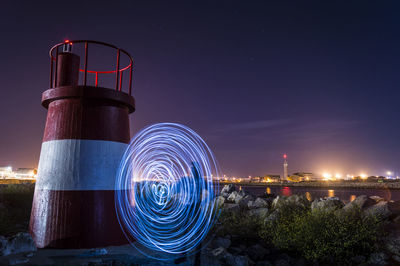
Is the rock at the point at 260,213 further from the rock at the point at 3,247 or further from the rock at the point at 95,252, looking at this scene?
the rock at the point at 3,247

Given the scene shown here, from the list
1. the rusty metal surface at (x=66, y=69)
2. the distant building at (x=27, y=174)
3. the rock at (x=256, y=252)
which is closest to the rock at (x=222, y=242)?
the rock at (x=256, y=252)

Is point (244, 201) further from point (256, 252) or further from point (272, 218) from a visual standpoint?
point (256, 252)

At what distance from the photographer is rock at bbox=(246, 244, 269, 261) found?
9.54 meters

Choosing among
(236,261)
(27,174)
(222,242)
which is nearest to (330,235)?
(236,261)

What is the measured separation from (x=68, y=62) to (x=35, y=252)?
18.1 ft

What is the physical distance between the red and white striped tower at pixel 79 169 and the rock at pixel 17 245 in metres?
0.56

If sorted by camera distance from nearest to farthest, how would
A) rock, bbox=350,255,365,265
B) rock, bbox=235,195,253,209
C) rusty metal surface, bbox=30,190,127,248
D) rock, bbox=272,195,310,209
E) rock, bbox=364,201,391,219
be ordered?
rusty metal surface, bbox=30,190,127,248 < rock, bbox=350,255,365,265 < rock, bbox=364,201,391,219 < rock, bbox=272,195,310,209 < rock, bbox=235,195,253,209

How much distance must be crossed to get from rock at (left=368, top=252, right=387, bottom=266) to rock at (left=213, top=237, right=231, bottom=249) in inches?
172

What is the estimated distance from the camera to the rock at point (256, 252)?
31.3 ft

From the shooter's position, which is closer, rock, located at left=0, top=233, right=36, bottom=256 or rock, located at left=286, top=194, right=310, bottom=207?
rock, located at left=0, top=233, right=36, bottom=256

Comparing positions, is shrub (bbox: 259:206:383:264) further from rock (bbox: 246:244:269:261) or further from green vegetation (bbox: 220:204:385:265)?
rock (bbox: 246:244:269:261)

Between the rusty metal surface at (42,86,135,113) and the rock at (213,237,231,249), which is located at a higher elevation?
the rusty metal surface at (42,86,135,113)

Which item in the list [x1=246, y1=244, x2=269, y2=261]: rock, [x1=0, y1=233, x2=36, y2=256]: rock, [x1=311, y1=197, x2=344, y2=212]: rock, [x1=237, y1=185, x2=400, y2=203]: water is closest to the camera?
[x1=0, y1=233, x2=36, y2=256]: rock

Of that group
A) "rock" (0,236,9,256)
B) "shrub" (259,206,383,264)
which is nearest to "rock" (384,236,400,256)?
"shrub" (259,206,383,264)
